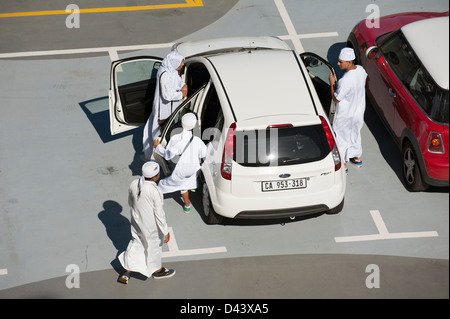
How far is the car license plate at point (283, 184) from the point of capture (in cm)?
976

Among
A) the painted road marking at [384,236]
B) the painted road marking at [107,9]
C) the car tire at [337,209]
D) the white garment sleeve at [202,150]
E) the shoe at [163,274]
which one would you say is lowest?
the painted road marking at [384,236]

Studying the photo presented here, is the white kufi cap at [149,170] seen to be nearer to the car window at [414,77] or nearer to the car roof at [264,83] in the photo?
the car roof at [264,83]

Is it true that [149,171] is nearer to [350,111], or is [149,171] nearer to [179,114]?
[179,114]

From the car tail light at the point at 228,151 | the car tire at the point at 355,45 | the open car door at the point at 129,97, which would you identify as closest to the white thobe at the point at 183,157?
the car tail light at the point at 228,151

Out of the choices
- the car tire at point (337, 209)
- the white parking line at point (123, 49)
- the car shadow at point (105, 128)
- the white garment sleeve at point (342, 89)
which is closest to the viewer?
the car tire at point (337, 209)

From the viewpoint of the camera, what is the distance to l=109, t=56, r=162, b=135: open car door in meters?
11.6

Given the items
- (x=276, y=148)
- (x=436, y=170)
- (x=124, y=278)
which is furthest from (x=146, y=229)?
(x=436, y=170)

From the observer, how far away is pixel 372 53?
12.2m

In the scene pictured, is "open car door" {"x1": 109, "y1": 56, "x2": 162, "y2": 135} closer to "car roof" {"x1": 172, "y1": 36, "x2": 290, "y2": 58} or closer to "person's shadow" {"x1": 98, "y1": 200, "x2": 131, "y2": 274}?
"car roof" {"x1": 172, "y1": 36, "x2": 290, "y2": 58}

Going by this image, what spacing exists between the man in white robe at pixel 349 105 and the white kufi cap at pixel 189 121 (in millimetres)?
2207

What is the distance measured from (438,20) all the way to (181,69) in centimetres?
373

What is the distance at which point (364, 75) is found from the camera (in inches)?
436
